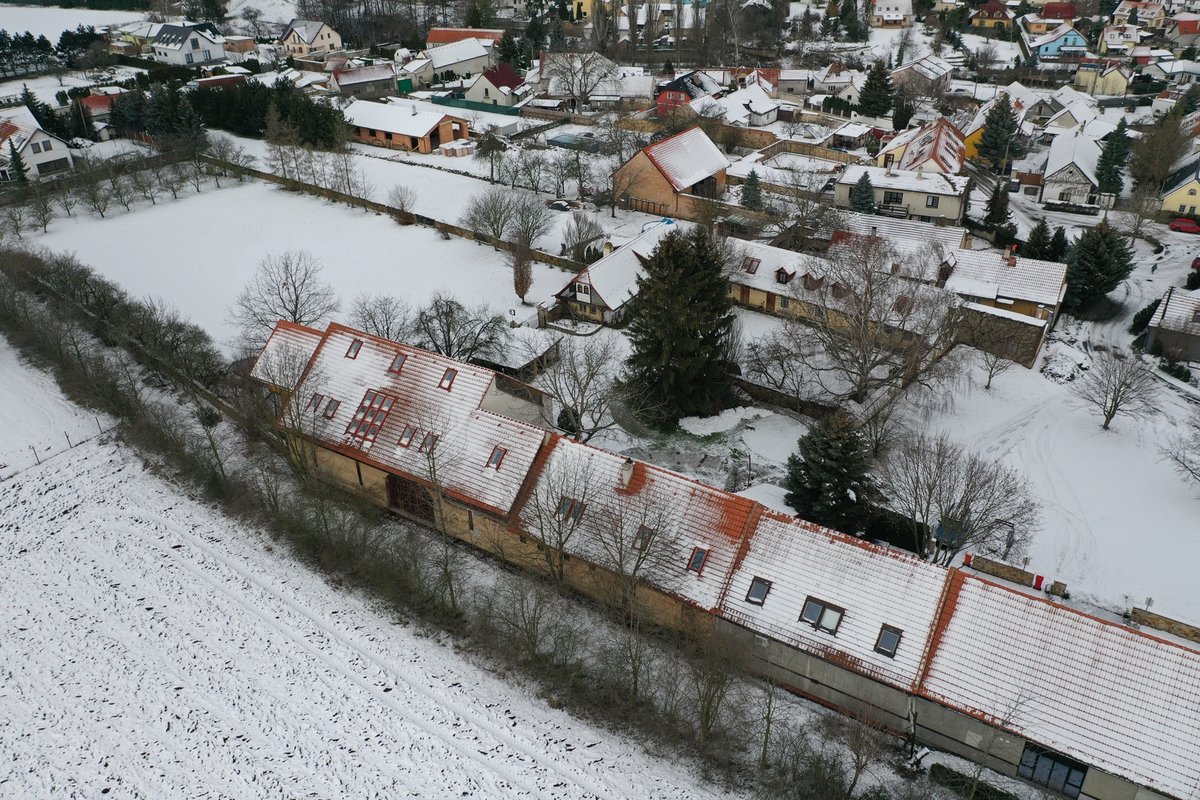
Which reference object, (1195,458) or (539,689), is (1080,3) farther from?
(539,689)

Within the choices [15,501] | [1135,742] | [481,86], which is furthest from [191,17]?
[1135,742]

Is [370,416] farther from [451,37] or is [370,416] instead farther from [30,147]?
[451,37]

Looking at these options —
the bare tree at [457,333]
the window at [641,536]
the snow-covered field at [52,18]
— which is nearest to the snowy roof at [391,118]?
the bare tree at [457,333]

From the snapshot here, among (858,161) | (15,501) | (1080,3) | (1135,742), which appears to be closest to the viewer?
(1135,742)

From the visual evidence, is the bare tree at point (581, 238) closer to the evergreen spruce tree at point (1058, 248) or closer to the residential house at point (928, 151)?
the residential house at point (928, 151)

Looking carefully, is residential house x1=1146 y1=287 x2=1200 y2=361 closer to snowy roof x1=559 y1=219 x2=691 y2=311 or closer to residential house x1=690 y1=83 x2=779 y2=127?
snowy roof x1=559 y1=219 x2=691 y2=311

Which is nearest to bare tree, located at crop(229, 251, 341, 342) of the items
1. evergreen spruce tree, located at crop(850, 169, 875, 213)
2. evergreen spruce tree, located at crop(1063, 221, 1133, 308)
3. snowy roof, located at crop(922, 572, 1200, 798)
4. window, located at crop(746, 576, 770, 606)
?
window, located at crop(746, 576, 770, 606)
